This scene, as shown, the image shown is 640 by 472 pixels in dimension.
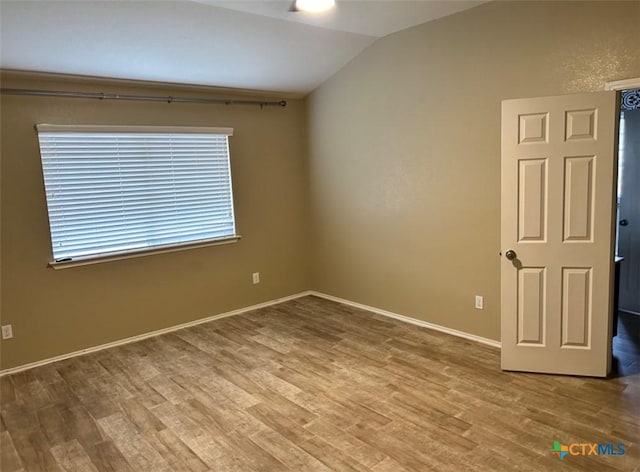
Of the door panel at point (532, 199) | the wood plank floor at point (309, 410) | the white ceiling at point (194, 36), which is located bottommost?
the wood plank floor at point (309, 410)

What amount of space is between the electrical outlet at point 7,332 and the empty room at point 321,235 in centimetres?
1

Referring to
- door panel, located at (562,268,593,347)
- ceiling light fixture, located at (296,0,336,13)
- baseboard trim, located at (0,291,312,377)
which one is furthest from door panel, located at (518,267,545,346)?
baseboard trim, located at (0,291,312,377)

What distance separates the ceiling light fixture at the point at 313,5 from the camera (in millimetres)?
3006

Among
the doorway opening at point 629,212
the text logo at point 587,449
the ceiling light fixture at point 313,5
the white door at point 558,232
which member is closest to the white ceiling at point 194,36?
the ceiling light fixture at point 313,5

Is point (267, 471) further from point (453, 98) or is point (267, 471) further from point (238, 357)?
point (453, 98)

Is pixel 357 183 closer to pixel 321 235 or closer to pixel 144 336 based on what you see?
pixel 321 235

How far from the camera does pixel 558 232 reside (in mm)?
3041

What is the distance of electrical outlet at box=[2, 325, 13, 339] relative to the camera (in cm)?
355

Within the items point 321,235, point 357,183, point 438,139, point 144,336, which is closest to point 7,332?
point 144,336

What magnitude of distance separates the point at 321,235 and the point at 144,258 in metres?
1.99

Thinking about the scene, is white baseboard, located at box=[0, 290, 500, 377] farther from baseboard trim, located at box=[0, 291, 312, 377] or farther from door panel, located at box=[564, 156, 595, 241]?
door panel, located at box=[564, 156, 595, 241]

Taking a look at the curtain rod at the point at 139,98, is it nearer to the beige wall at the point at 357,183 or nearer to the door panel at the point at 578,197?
the beige wall at the point at 357,183

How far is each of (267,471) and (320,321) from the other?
7.58ft

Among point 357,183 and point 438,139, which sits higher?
point 438,139
